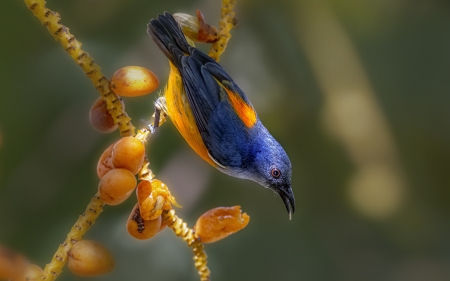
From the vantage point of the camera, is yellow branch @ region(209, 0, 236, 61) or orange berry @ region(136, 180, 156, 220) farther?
yellow branch @ region(209, 0, 236, 61)

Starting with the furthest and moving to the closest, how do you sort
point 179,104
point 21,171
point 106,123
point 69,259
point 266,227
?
point 266,227
point 179,104
point 21,171
point 106,123
point 69,259

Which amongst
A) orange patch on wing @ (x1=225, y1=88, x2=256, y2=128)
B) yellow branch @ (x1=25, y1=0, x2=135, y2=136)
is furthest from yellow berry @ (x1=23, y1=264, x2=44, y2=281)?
orange patch on wing @ (x1=225, y1=88, x2=256, y2=128)

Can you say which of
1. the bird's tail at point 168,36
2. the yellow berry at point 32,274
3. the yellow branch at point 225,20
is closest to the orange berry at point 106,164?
the yellow berry at point 32,274

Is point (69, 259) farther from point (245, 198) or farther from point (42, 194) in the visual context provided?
point (245, 198)

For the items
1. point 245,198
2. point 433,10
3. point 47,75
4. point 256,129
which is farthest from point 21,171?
point 433,10

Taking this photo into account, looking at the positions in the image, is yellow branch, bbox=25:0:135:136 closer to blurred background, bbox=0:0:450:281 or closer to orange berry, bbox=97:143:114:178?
orange berry, bbox=97:143:114:178

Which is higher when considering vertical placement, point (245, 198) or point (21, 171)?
point (21, 171)
